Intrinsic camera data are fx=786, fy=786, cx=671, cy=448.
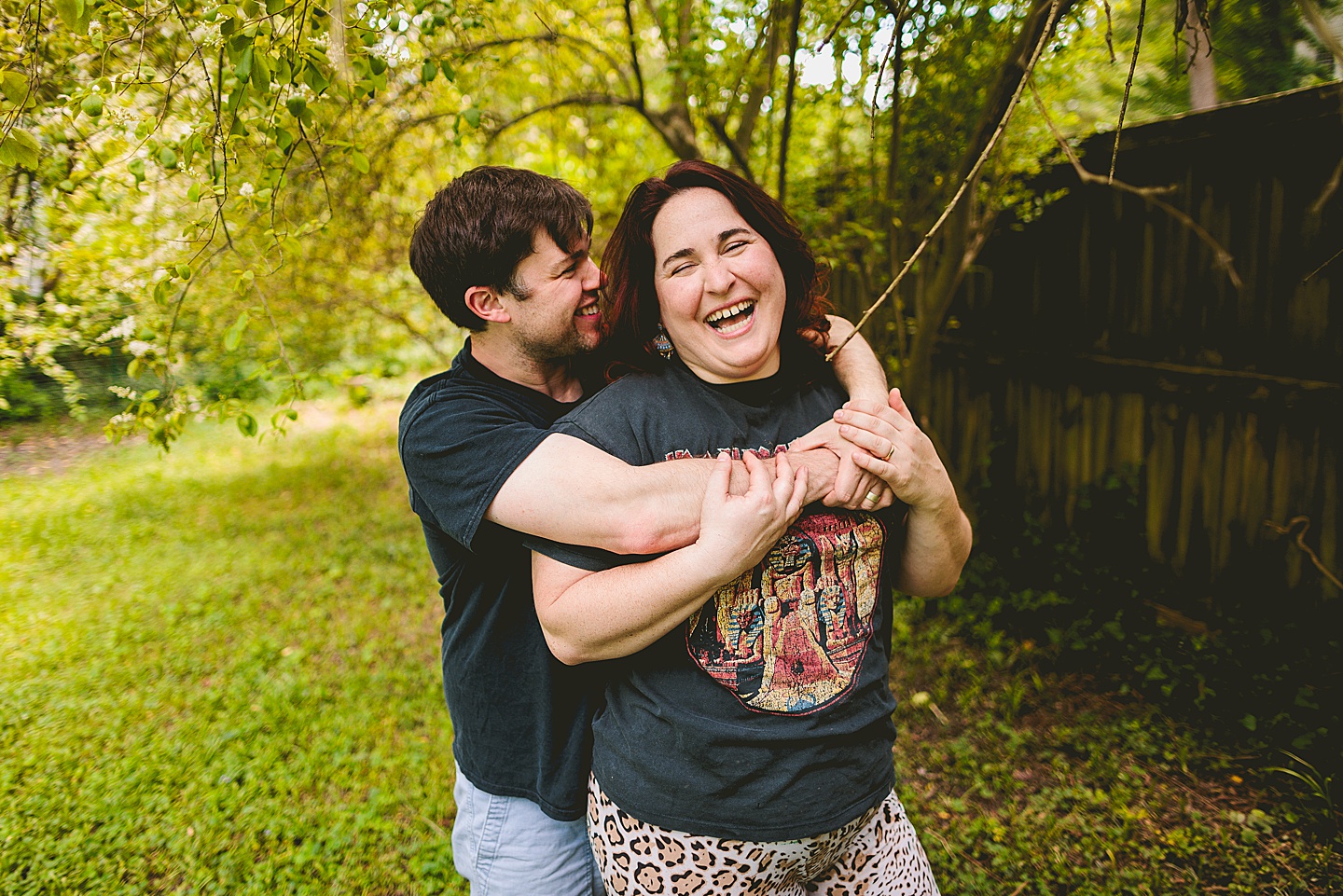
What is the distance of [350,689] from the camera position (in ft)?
15.0

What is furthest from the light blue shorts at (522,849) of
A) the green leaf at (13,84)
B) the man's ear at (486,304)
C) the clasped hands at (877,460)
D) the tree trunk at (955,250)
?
the tree trunk at (955,250)

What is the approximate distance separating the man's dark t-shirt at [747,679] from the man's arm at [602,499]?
2.5 inches

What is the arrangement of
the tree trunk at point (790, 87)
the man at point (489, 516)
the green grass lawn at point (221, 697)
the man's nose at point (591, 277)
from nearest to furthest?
the man at point (489, 516), the man's nose at point (591, 277), the tree trunk at point (790, 87), the green grass lawn at point (221, 697)

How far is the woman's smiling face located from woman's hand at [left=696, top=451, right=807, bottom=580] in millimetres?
271

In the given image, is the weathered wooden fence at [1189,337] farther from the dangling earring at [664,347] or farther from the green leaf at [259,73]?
the green leaf at [259,73]

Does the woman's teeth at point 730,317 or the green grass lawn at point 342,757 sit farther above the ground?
the woman's teeth at point 730,317

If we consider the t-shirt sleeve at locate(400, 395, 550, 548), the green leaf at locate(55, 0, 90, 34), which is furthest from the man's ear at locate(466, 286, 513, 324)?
the green leaf at locate(55, 0, 90, 34)

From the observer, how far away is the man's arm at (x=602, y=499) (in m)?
1.38

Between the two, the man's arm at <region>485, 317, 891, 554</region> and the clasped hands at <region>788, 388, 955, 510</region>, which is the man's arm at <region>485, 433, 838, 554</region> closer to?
the man's arm at <region>485, 317, 891, 554</region>

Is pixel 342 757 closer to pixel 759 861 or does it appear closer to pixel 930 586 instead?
pixel 759 861

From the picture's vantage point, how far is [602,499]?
1.38 m

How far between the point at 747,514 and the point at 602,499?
254 mm

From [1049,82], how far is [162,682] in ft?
19.1

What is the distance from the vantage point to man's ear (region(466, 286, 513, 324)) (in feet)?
5.66
